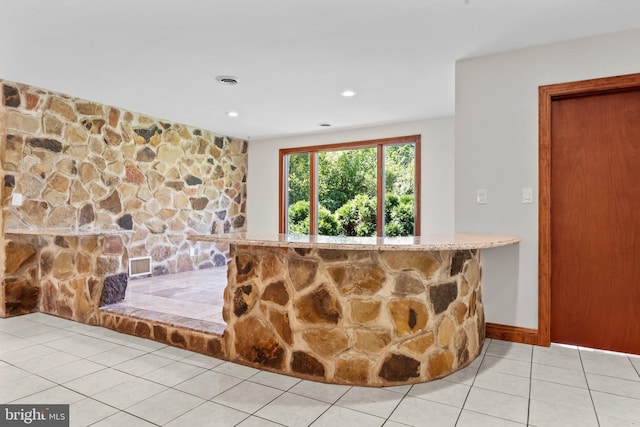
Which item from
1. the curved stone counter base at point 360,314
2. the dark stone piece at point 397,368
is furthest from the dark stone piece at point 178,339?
the dark stone piece at point 397,368

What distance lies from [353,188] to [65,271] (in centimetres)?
387

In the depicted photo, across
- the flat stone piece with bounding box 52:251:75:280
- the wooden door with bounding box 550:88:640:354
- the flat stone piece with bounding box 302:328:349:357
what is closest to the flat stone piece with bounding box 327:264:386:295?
the flat stone piece with bounding box 302:328:349:357

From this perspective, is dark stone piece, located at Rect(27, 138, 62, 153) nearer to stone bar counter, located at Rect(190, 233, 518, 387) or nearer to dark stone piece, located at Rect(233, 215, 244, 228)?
stone bar counter, located at Rect(190, 233, 518, 387)

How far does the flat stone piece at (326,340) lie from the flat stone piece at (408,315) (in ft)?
0.96

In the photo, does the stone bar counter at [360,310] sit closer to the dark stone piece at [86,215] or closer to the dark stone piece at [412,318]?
the dark stone piece at [412,318]

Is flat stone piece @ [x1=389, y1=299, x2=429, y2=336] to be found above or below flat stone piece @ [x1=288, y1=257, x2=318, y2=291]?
below

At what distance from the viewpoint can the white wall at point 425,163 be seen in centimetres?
480

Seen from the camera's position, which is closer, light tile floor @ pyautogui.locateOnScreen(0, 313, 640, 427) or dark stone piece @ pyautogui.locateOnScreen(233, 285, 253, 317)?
light tile floor @ pyautogui.locateOnScreen(0, 313, 640, 427)

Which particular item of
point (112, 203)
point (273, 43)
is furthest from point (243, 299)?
point (112, 203)

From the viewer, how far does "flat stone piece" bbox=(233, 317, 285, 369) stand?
226 cm

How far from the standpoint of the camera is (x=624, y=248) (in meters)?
2.55

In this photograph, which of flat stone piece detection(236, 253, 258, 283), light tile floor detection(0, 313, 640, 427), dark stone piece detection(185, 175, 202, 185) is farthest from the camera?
dark stone piece detection(185, 175, 202, 185)

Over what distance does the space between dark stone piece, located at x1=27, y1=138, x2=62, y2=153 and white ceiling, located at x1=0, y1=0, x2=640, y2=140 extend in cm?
51

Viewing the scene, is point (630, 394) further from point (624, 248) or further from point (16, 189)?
point (16, 189)
